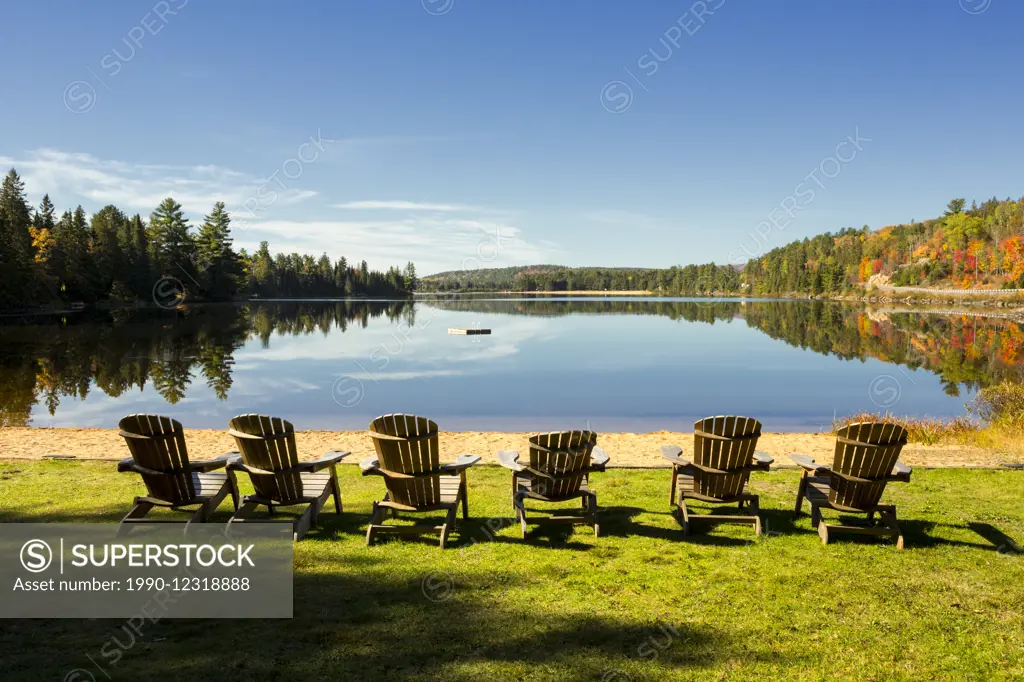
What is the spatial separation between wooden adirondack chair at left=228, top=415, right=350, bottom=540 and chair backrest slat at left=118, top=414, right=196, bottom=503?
0.49 metres

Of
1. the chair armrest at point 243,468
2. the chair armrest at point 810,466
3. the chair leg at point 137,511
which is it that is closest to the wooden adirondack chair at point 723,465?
the chair armrest at point 810,466

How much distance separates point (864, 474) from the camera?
609cm

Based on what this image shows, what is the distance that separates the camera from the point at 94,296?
76.2 m

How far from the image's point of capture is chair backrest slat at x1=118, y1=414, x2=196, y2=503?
19.5ft

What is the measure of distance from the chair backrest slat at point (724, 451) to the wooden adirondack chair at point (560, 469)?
3.52 ft

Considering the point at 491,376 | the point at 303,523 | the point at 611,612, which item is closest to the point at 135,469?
the point at 303,523

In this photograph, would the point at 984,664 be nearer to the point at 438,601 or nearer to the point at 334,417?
the point at 438,601

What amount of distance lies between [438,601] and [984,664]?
12.3 feet

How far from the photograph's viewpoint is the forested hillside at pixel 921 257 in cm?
11594

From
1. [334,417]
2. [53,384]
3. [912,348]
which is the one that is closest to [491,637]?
[334,417]

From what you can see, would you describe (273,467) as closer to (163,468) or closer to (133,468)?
(163,468)

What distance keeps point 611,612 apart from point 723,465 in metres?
2.51

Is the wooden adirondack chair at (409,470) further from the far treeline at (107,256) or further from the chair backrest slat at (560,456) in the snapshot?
the far treeline at (107,256)

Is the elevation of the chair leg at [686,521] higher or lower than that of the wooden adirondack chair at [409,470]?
lower
